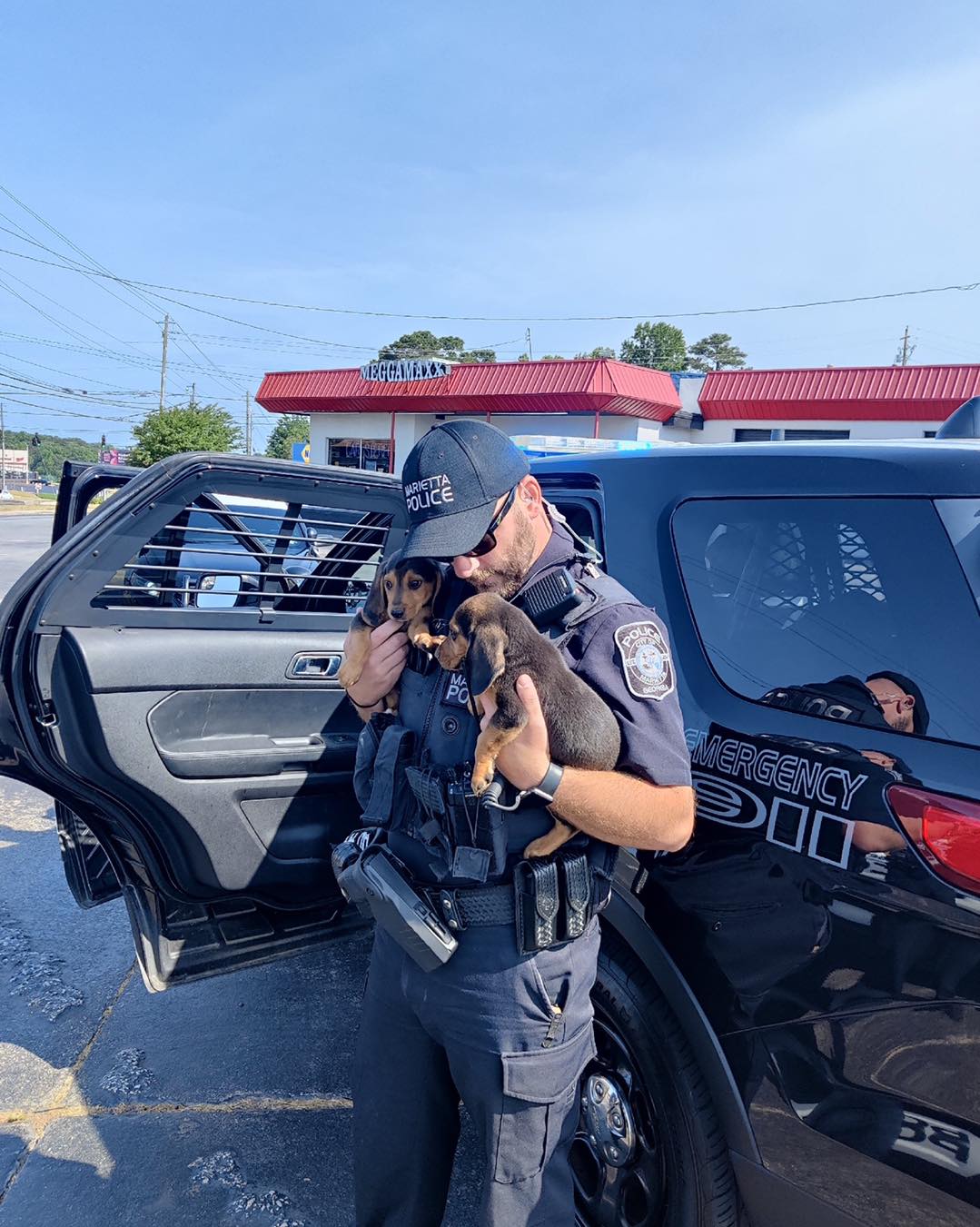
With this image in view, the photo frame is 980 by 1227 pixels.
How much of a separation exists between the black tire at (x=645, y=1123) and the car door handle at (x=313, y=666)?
1.15 m

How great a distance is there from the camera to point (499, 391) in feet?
67.0

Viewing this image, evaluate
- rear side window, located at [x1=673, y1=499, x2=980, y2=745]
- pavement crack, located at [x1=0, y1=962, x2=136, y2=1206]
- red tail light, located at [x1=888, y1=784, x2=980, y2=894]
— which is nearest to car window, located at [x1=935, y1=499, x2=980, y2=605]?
rear side window, located at [x1=673, y1=499, x2=980, y2=745]

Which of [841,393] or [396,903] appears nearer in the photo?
[396,903]

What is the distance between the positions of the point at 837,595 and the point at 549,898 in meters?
0.81

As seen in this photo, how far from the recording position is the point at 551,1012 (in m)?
1.60

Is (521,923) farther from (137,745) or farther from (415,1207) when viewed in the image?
(137,745)

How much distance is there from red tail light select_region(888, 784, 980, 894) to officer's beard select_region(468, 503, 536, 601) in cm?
77

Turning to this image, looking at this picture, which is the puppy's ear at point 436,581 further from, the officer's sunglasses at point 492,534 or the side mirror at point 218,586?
the side mirror at point 218,586

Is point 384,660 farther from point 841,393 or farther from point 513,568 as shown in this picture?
point 841,393

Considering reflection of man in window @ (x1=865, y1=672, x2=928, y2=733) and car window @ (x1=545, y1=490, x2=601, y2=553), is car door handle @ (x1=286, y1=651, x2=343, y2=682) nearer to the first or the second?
car window @ (x1=545, y1=490, x2=601, y2=553)

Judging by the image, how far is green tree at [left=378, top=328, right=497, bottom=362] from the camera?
170 feet

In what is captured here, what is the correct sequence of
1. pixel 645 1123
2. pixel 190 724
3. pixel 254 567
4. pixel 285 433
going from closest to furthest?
pixel 645 1123
pixel 190 724
pixel 254 567
pixel 285 433

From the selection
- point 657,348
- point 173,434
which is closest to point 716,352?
point 657,348

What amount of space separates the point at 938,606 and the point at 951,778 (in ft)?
1.00
